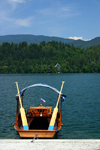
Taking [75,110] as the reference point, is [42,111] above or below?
above

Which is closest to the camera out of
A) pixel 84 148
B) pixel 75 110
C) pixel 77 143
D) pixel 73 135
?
pixel 84 148

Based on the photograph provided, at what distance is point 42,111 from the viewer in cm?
2527

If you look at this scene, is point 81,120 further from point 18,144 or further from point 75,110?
point 18,144

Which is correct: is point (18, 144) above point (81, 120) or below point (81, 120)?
above

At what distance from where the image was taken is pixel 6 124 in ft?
87.2

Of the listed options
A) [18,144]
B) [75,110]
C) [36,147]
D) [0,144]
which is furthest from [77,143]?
[75,110]

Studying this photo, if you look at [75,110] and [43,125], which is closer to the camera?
[43,125]

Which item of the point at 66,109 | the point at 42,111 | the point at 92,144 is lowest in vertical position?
the point at 66,109

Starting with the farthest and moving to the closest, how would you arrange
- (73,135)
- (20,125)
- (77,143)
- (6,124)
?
(6,124)
(73,135)
(20,125)
(77,143)

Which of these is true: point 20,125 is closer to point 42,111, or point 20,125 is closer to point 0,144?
point 42,111

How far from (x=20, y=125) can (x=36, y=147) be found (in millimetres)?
7611

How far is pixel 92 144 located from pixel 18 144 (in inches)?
165

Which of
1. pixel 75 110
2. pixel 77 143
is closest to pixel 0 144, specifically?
pixel 77 143

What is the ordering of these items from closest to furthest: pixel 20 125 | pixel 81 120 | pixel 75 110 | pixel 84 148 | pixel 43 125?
pixel 84 148
pixel 20 125
pixel 43 125
pixel 81 120
pixel 75 110
